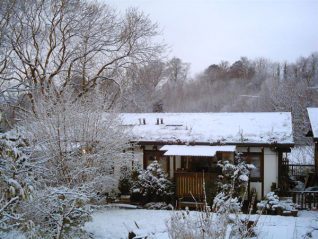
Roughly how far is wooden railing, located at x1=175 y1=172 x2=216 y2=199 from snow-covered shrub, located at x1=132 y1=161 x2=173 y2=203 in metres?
0.41

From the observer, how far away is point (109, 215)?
Result: 14.3m

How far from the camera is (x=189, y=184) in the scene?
15.4 meters

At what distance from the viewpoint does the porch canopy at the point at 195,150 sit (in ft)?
49.5

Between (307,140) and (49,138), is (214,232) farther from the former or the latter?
(307,140)

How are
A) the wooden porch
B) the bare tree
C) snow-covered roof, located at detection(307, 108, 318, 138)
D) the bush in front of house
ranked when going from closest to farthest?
1. the bush in front of house
2. the wooden porch
3. snow-covered roof, located at detection(307, 108, 318, 138)
4. the bare tree

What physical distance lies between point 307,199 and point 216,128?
15.5 ft

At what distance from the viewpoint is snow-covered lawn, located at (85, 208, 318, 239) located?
1113 cm

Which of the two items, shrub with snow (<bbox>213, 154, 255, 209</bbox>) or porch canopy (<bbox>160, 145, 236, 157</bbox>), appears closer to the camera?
shrub with snow (<bbox>213, 154, 255, 209</bbox>)

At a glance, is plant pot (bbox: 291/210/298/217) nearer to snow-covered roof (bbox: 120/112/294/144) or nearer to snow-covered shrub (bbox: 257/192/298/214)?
snow-covered shrub (bbox: 257/192/298/214)

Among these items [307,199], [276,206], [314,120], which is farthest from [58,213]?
[314,120]

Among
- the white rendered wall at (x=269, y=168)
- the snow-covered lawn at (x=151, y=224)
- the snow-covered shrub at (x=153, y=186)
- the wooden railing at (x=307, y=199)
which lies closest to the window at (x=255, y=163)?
the white rendered wall at (x=269, y=168)

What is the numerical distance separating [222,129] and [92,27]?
10637mm

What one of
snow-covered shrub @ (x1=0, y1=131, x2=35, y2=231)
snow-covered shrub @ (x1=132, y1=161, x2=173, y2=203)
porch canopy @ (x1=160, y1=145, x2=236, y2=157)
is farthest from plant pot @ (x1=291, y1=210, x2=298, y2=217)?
snow-covered shrub @ (x1=0, y1=131, x2=35, y2=231)

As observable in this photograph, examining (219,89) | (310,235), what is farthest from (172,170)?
(219,89)
